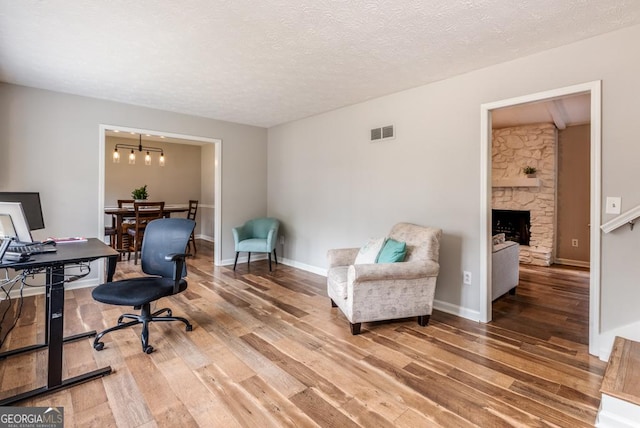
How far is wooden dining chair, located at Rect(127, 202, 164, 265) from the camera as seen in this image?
208 inches

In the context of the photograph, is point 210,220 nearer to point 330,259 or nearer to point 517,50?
point 330,259

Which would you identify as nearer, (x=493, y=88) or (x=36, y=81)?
(x=493, y=88)

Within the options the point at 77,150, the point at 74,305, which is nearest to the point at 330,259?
the point at 74,305

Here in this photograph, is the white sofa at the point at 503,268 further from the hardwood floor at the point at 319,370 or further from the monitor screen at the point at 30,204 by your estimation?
the monitor screen at the point at 30,204

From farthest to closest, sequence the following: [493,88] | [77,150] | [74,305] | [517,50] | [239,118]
Answer: 1. [239,118]
2. [77,150]
3. [74,305]
4. [493,88]
5. [517,50]

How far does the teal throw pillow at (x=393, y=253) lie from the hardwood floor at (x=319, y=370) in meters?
0.60

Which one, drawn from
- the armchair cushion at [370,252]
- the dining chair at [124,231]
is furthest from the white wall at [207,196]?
the armchair cushion at [370,252]

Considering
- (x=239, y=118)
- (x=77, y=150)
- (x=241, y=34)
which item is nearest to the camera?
(x=241, y=34)

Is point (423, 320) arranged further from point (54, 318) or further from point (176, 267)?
point (54, 318)

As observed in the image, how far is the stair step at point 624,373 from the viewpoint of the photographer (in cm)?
161

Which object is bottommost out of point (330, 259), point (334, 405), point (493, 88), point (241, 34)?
point (334, 405)

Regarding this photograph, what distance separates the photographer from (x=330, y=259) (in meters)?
3.39

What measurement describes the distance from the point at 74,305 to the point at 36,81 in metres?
2.44

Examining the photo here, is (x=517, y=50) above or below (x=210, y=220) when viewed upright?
above
